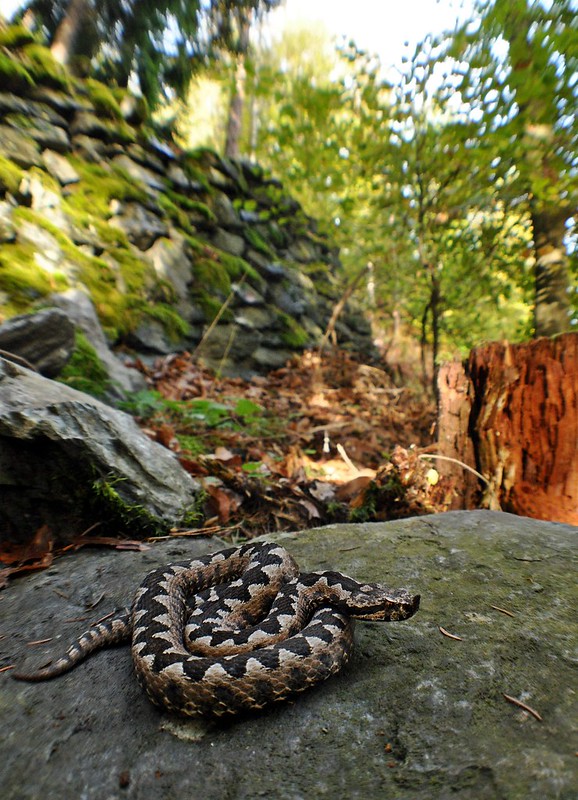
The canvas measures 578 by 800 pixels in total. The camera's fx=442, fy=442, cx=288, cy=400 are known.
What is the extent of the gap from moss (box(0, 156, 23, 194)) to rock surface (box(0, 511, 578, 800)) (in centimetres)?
690

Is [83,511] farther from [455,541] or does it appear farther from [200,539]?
[455,541]

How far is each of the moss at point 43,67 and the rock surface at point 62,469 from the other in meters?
8.25

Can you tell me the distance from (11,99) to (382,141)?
6.91 m

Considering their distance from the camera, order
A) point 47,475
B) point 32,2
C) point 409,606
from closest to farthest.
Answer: point 409,606, point 47,475, point 32,2

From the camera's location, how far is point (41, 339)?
4.96 meters

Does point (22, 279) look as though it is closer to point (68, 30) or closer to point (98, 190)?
point (98, 190)

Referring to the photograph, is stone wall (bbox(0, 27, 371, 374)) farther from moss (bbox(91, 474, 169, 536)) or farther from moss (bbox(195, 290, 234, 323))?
moss (bbox(91, 474, 169, 536))

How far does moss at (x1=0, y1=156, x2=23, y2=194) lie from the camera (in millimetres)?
7078

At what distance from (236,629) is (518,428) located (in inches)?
138

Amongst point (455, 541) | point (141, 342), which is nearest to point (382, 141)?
point (141, 342)

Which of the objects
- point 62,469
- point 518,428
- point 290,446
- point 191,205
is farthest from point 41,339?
point 191,205

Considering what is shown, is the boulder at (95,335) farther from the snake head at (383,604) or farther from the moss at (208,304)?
the snake head at (383,604)

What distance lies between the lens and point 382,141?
6.93 meters

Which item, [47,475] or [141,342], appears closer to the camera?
[47,475]
